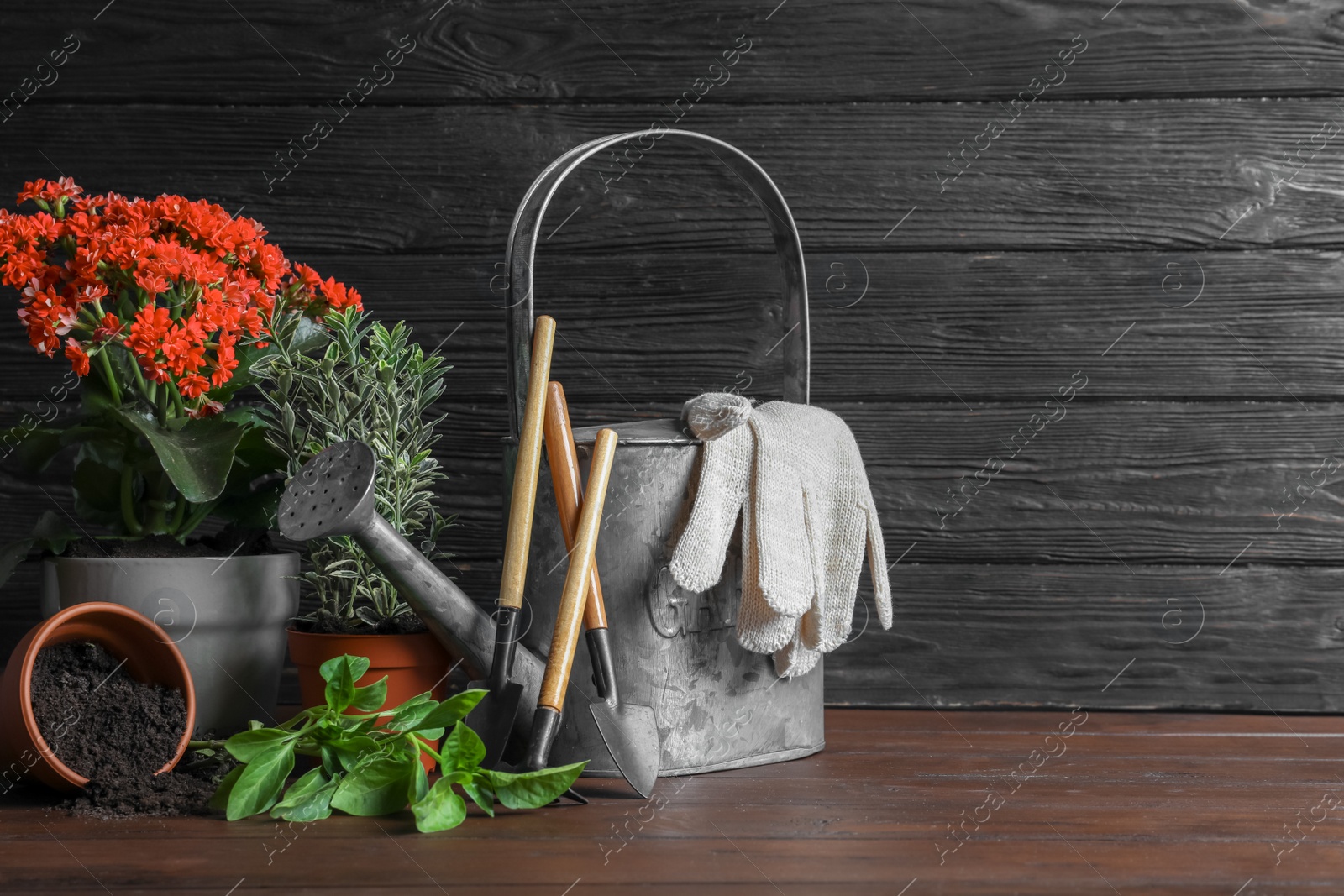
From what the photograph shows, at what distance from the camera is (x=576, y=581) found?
2.70 feet

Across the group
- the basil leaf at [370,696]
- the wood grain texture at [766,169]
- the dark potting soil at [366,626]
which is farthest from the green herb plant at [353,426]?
the wood grain texture at [766,169]

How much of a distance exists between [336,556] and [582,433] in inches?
Answer: 9.6

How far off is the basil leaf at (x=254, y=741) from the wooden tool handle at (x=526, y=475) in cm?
19

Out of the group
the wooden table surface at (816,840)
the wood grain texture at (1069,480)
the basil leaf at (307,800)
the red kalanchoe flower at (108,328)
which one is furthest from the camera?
the wood grain texture at (1069,480)

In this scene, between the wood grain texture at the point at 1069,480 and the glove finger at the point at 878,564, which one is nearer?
the glove finger at the point at 878,564

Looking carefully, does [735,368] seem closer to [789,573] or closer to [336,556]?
[789,573]

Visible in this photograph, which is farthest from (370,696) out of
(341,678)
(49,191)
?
(49,191)

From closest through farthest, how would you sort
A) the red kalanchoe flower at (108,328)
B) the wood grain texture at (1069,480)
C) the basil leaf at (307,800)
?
1. the basil leaf at (307,800)
2. the red kalanchoe flower at (108,328)
3. the wood grain texture at (1069,480)

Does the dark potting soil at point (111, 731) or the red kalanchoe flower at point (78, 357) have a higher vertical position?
the red kalanchoe flower at point (78, 357)

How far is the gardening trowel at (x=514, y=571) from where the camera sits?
81 centimetres

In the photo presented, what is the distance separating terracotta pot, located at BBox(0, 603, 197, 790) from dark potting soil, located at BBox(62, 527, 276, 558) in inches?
3.7

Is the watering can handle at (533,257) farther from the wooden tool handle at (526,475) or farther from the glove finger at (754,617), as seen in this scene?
the glove finger at (754,617)

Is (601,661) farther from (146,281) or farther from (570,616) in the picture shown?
(146,281)

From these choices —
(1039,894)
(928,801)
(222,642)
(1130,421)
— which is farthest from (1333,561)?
(222,642)
